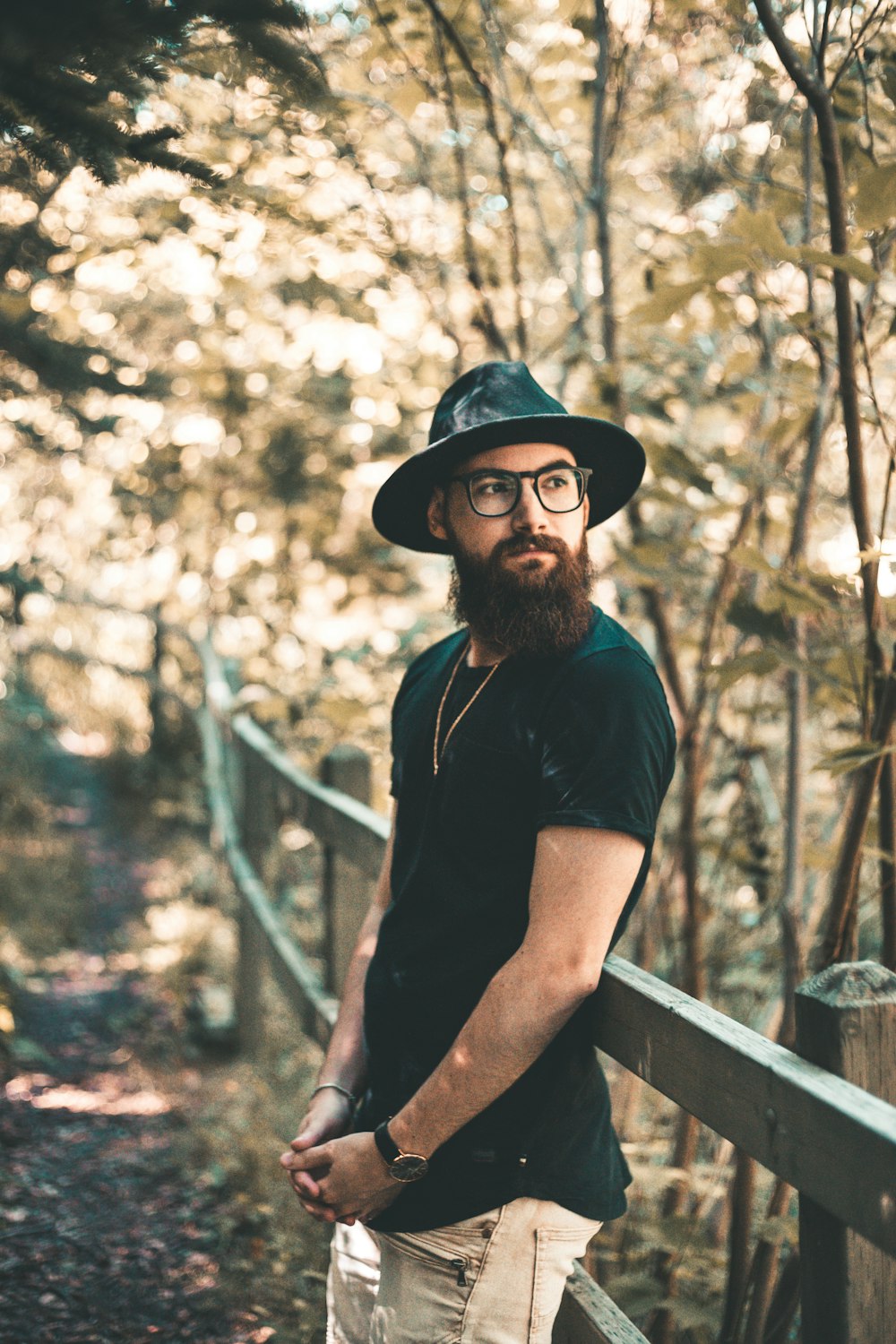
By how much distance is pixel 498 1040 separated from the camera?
153 centimetres

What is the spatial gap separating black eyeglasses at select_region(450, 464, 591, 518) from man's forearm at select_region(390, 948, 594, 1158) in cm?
73

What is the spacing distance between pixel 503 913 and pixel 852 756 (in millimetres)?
600

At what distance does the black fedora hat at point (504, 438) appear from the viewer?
5.92 feet

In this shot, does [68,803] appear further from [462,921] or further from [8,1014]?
[462,921]

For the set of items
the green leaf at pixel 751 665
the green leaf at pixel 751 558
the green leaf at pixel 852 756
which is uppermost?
the green leaf at pixel 751 558

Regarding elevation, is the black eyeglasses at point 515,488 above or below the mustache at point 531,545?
above

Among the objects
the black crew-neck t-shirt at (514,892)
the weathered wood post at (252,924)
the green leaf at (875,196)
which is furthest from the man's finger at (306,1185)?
the weathered wood post at (252,924)

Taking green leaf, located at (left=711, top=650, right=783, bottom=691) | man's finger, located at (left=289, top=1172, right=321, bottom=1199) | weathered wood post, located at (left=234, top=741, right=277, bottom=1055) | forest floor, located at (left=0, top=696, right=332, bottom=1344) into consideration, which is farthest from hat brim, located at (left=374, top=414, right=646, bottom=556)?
weathered wood post, located at (left=234, top=741, right=277, bottom=1055)

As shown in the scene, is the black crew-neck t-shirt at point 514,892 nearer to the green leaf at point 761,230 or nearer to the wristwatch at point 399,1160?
the wristwatch at point 399,1160

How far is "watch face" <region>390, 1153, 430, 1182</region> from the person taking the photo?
5.32 ft

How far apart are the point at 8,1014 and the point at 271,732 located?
205 centimetres

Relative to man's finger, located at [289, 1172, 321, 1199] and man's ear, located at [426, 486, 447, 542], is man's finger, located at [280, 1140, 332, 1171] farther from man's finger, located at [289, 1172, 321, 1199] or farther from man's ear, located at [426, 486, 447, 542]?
man's ear, located at [426, 486, 447, 542]

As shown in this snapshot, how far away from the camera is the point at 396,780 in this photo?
2070mm

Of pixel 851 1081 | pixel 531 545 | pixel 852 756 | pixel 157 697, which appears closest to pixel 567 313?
pixel 531 545
